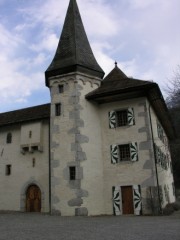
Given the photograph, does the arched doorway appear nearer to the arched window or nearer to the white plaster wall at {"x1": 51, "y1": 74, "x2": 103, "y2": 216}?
the white plaster wall at {"x1": 51, "y1": 74, "x2": 103, "y2": 216}

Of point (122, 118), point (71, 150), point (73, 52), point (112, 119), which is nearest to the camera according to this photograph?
point (71, 150)

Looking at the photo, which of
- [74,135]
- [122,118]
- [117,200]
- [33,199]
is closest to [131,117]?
[122,118]

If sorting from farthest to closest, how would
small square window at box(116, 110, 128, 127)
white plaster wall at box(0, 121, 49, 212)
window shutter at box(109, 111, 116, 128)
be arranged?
1. white plaster wall at box(0, 121, 49, 212)
2. window shutter at box(109, 111, 116, 128)
3. small square window at box(116, 110, 128, 127)

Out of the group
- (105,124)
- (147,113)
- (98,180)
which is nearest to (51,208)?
(98,180)

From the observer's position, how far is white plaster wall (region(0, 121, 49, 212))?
21.2 m

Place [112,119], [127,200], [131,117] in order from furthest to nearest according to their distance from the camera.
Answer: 1. [112,119]
2. [131,117]
3. [127,200]

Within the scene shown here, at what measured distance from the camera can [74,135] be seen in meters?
19.2

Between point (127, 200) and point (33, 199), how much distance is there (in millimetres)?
6728

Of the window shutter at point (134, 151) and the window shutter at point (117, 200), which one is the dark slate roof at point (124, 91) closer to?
the window shutter at point (134, 151)

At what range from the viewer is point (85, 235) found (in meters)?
9.74

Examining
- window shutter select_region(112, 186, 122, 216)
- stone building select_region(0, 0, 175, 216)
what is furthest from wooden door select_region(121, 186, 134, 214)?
window shutter select_region(112, 186, 122, 216)

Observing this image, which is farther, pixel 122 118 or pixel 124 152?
pixel 122 118

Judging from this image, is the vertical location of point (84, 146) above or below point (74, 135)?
below

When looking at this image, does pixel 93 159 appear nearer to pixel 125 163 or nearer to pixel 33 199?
pixel 125 163
